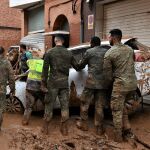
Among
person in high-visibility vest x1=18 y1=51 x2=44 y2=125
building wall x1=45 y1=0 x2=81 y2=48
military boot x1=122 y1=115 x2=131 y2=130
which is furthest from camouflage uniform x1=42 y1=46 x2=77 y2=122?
building wall x1=45 y1=0 x2=81 y2=48

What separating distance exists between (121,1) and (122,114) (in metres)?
7.74

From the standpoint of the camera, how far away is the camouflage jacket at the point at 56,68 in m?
8.45

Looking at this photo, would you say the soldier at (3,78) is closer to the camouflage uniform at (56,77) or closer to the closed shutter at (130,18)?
the camouflage uniform at (56,77)

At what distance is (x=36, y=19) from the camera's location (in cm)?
2292

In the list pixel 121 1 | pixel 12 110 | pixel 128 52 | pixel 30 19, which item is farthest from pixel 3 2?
pixel 128 52

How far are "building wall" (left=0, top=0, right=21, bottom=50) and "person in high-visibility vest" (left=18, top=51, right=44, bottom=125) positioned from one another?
78.2 ft

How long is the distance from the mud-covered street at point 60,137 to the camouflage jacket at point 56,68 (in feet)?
3.47

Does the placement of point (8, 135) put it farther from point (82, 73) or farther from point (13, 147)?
point (82, 73)

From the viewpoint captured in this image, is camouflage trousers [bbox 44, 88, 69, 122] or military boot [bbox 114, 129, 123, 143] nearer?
military boot [bbox 114, 129, 123, 143]

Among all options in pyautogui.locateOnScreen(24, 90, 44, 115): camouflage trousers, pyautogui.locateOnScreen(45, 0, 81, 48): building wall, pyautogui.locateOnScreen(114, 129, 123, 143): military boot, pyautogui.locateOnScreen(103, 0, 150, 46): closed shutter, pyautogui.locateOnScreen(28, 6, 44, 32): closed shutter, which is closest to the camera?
pyautogui.locateOnScreen(114, 129, 123, 143): military boot

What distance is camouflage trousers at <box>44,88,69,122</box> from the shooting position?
8.51 meters

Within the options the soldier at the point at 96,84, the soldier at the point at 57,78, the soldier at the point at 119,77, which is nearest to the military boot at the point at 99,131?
the soldier at the point at 96,84

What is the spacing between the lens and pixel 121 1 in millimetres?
14953

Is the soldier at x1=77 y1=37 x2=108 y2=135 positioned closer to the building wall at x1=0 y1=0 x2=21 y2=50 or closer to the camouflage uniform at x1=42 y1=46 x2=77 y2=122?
the camouflage uniform at x1=42 y1=46 x2=77 y2=122
